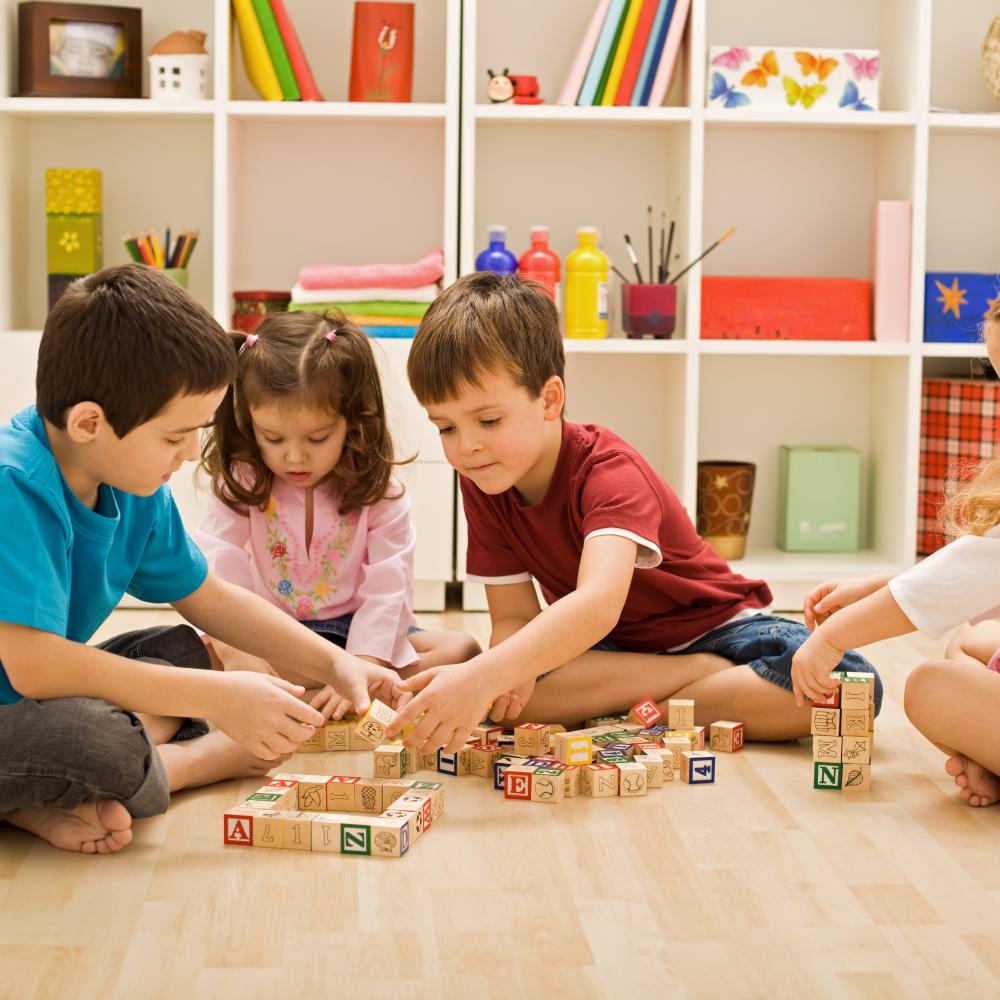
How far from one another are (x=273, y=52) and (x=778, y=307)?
1.13 metres

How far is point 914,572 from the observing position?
151 cm

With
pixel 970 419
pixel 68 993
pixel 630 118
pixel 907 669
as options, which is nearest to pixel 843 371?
pixel 970 419

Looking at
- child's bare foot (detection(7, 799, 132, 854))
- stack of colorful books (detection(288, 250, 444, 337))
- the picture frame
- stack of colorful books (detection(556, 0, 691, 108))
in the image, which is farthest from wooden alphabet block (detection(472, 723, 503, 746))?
the picture frame

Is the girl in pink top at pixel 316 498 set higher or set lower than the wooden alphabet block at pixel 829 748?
higher

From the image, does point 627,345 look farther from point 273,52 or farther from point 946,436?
point 273,52

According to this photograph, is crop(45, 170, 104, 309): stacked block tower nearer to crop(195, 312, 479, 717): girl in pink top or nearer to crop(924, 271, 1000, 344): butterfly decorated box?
crop(195, 312, 479, 717): girl in pink top

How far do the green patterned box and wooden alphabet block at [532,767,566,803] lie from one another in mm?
1700

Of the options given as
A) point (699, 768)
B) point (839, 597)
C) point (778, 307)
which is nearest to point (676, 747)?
point (699, 768)

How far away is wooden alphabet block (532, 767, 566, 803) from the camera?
1562 millimetres

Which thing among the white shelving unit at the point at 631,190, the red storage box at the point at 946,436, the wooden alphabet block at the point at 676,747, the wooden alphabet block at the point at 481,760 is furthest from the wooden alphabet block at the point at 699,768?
the red storage box at the point at 946,436

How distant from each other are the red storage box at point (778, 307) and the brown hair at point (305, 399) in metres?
1.08

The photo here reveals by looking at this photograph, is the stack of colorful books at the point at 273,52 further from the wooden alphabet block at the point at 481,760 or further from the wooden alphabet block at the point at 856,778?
the wooden alphabet block at the point at 856,778

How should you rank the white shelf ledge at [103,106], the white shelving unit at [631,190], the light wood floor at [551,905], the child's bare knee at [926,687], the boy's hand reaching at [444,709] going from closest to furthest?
the light wood floor at [551,905] < the boy's hand reaching at [444,709] < the child's bare knee at [926,687] < the white shelf ledge at [103,106] < the white shelving unit at [631,190]

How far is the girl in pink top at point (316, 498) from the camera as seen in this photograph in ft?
6.14
